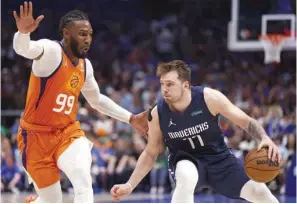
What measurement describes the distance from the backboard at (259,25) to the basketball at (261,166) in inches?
342

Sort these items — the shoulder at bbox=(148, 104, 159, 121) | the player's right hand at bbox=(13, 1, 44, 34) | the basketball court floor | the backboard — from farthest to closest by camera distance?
the backboard, the basketball court floor, the shoulder at bbox=(148, 104, 159, 121), the player's right hand at bbox=(13, 1, 44, 34)

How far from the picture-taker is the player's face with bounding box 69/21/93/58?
20.6 ft

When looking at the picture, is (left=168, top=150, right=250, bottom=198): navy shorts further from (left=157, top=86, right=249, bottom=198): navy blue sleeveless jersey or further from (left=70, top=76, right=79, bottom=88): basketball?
(left=70, top=76, right=79, bottom=88): basketball

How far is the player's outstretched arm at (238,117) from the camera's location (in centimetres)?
566

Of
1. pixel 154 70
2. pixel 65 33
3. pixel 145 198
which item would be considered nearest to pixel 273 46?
pixel 154 70

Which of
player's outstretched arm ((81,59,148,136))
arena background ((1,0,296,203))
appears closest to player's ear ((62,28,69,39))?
player's outstretched arm ((81,59,148,136))

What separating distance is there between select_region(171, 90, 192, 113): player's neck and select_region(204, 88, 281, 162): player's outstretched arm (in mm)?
146

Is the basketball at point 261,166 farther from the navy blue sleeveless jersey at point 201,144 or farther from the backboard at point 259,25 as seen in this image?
the backboard at point 259,25

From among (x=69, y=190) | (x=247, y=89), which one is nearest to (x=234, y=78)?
(x=247, y=89)

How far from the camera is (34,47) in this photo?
19.4ft

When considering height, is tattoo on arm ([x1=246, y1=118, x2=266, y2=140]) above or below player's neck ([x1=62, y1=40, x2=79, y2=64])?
below

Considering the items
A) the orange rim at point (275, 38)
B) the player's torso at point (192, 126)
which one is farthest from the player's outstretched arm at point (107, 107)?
the orange rim at point (275, 38)

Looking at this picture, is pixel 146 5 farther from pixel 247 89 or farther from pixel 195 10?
pixel 247 89

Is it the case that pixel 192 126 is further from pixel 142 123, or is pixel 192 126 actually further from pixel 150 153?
pixel 142 123
